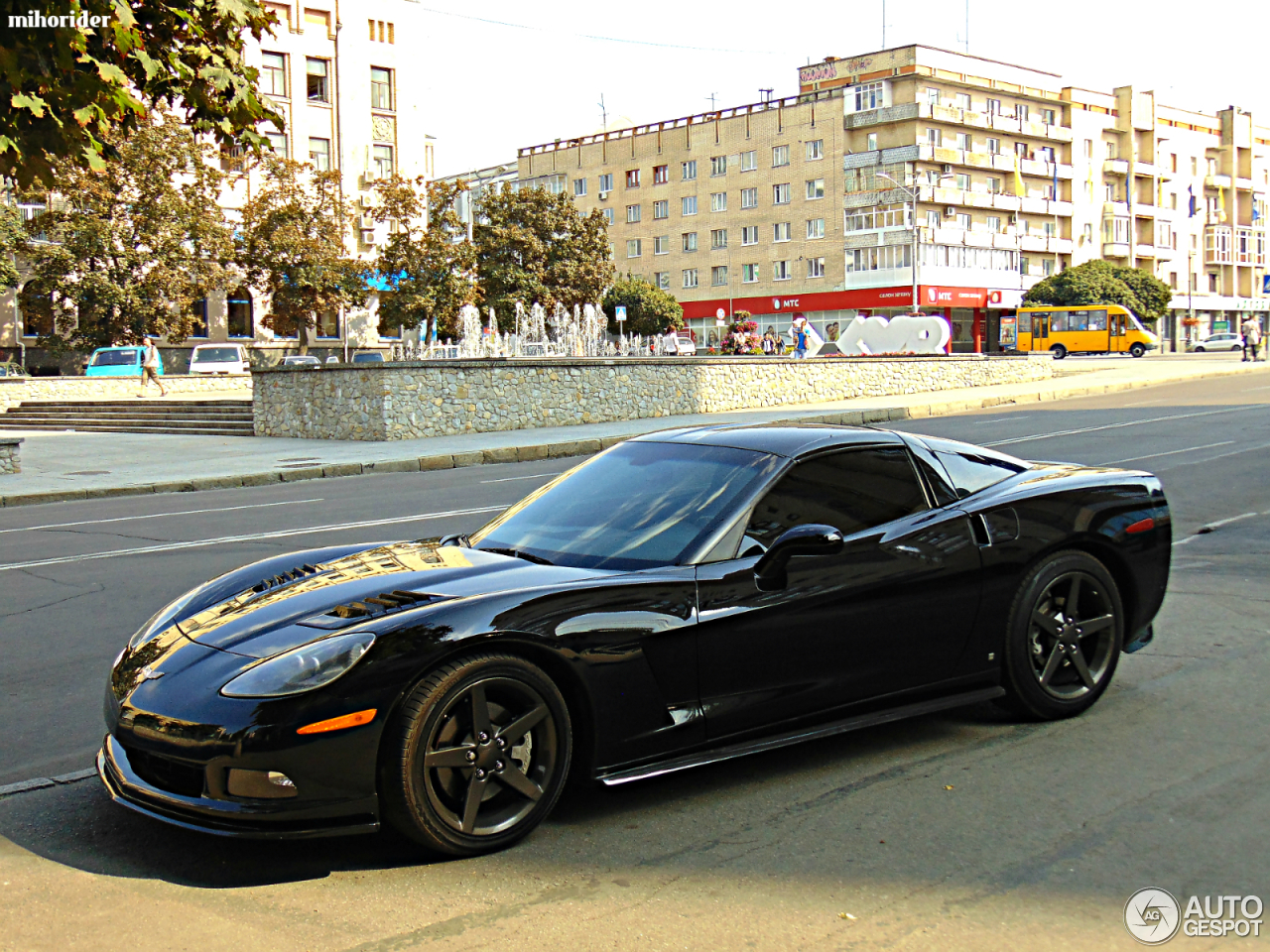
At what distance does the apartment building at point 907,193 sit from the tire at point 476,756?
67.6 metres

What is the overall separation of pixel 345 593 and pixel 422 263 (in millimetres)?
44912

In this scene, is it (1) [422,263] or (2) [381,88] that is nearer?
(1) [422,263]

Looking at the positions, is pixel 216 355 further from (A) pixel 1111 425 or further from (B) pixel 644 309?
(B) pixel 644 309

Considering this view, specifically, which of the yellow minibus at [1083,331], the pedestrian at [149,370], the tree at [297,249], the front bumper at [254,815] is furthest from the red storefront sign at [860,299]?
the front bumper at [254,815]

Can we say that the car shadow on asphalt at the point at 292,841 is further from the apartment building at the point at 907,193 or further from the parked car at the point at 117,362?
the apartment building at the point at 907,193

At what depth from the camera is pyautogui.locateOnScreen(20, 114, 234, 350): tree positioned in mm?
39969

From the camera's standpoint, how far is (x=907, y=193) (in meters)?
73.2

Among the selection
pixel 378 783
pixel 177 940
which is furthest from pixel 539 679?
pixel 177 940

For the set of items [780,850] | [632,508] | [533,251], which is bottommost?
[780,850]

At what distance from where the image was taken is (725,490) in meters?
4.29

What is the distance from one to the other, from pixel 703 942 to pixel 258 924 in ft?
3.91

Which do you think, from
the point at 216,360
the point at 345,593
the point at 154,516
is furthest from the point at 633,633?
the point at 216,360

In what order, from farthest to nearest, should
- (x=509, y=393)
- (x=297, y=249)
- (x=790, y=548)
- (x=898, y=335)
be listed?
(x=898, y=335)
(x=297, y=249)
(x=509, y=393)
(x=790, y=548)

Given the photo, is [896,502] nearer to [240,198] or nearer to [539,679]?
[539,679]
